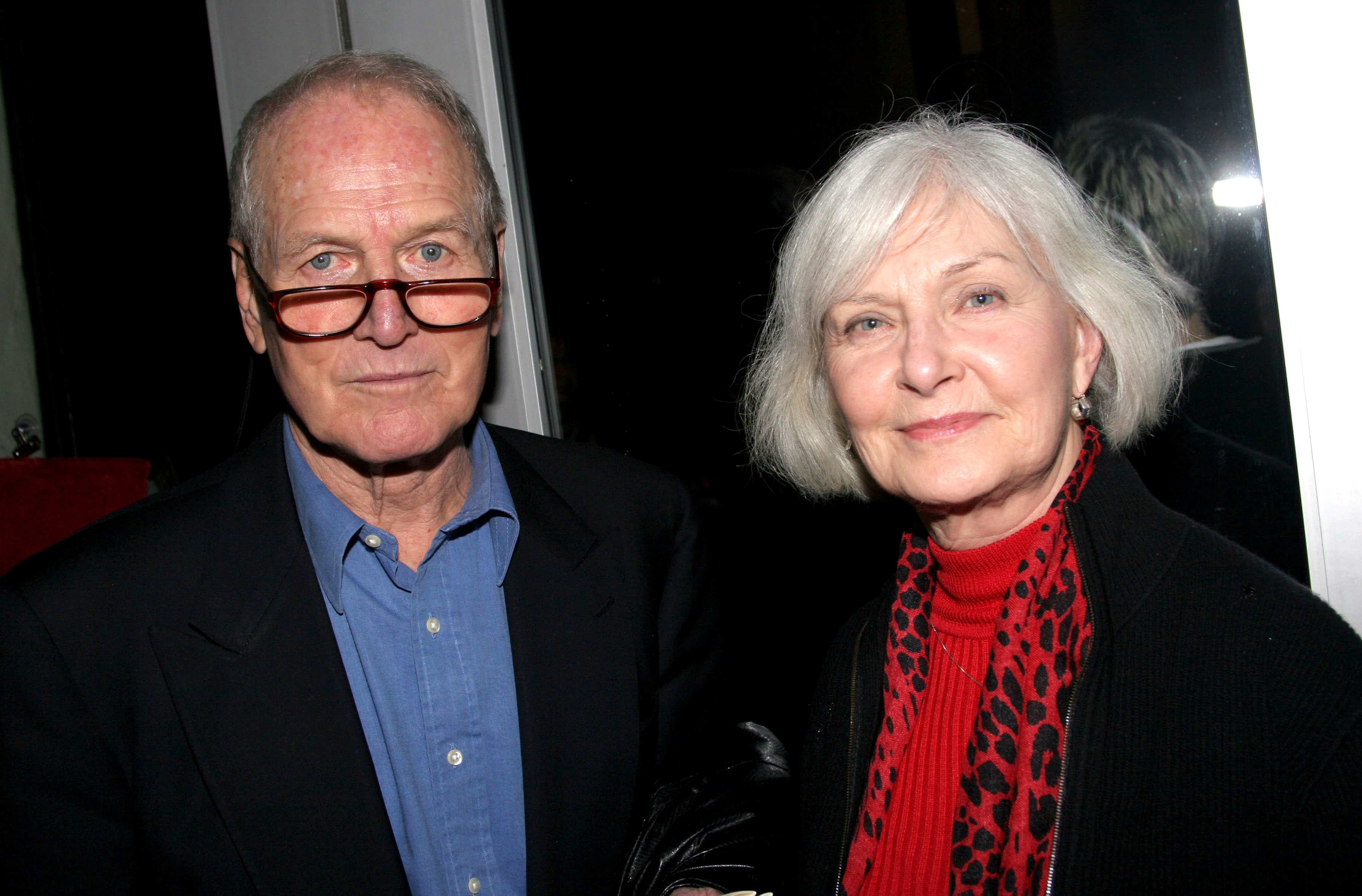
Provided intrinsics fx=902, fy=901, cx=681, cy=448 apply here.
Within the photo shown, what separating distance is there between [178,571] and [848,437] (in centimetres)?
115

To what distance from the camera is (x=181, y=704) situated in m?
1.32

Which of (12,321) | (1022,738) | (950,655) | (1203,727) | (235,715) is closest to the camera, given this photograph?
(1203,727)

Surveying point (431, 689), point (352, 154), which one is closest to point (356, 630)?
point (431, 689)

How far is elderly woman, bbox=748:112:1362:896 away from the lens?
107 cm

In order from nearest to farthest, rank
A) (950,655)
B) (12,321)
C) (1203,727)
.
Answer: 1. (1203,727)
2. (950,655)
3. (12,321)

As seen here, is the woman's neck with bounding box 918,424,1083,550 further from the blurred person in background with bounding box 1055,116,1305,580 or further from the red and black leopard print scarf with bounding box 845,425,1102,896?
the blurred person in background with bounding box 1055,116,1305,580

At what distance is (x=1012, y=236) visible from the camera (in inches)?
51.8

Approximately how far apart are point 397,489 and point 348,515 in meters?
0.09

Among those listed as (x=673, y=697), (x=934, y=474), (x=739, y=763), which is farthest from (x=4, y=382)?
(x=934, y=474)

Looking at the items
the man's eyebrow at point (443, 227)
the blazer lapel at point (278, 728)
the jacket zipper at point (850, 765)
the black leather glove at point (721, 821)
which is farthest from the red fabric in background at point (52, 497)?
the jacket zipper at point (850, 765)

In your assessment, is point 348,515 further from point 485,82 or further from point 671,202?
point 485,82

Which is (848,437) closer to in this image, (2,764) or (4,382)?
(2,764)

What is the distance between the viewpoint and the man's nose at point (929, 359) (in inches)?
50.2

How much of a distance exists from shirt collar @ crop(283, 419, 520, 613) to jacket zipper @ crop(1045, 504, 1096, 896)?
93 centimetres
